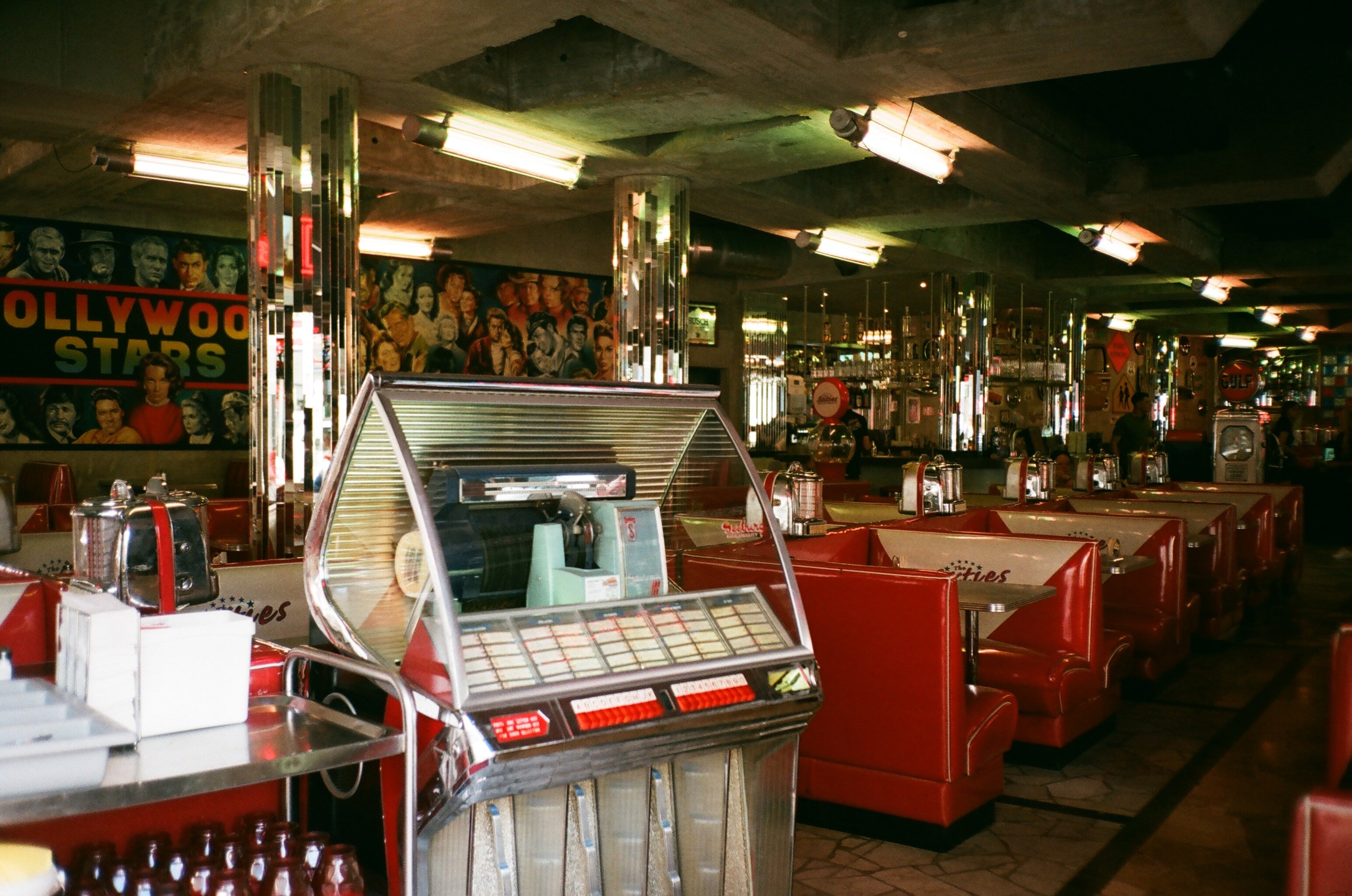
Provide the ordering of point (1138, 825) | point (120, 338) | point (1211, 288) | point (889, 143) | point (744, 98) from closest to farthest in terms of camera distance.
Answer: point (1138, 825)
point (744, 98)
point (889, 143)
point (120, 338)
point (1211, 288)

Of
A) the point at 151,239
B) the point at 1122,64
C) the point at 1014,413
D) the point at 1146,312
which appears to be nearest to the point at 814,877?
the point at 1122,64

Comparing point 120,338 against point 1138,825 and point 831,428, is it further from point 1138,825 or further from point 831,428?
point 1138,825

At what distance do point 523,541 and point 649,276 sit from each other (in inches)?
206

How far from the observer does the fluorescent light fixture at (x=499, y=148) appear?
6145 mm

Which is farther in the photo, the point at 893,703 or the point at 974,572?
the point at 974,572

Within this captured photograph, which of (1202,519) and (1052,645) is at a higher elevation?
(1202,519)

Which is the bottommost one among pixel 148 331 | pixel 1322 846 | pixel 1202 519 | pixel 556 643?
pixel 1322 846

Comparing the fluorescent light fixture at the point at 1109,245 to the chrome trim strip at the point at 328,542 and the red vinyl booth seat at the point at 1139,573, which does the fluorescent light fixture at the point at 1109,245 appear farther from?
the chrome trim strip at the point at 328,542

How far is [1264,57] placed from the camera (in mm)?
7785

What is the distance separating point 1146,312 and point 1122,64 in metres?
13.5

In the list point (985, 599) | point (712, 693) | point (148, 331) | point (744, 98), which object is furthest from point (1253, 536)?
point (148, 331)

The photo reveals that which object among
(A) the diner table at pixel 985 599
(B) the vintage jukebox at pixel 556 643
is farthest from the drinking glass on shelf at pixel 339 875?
(A) the diner table at pixel 985 599

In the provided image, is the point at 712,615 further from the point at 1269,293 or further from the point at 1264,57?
the point at 1269,293

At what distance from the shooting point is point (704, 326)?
13.6 metres
